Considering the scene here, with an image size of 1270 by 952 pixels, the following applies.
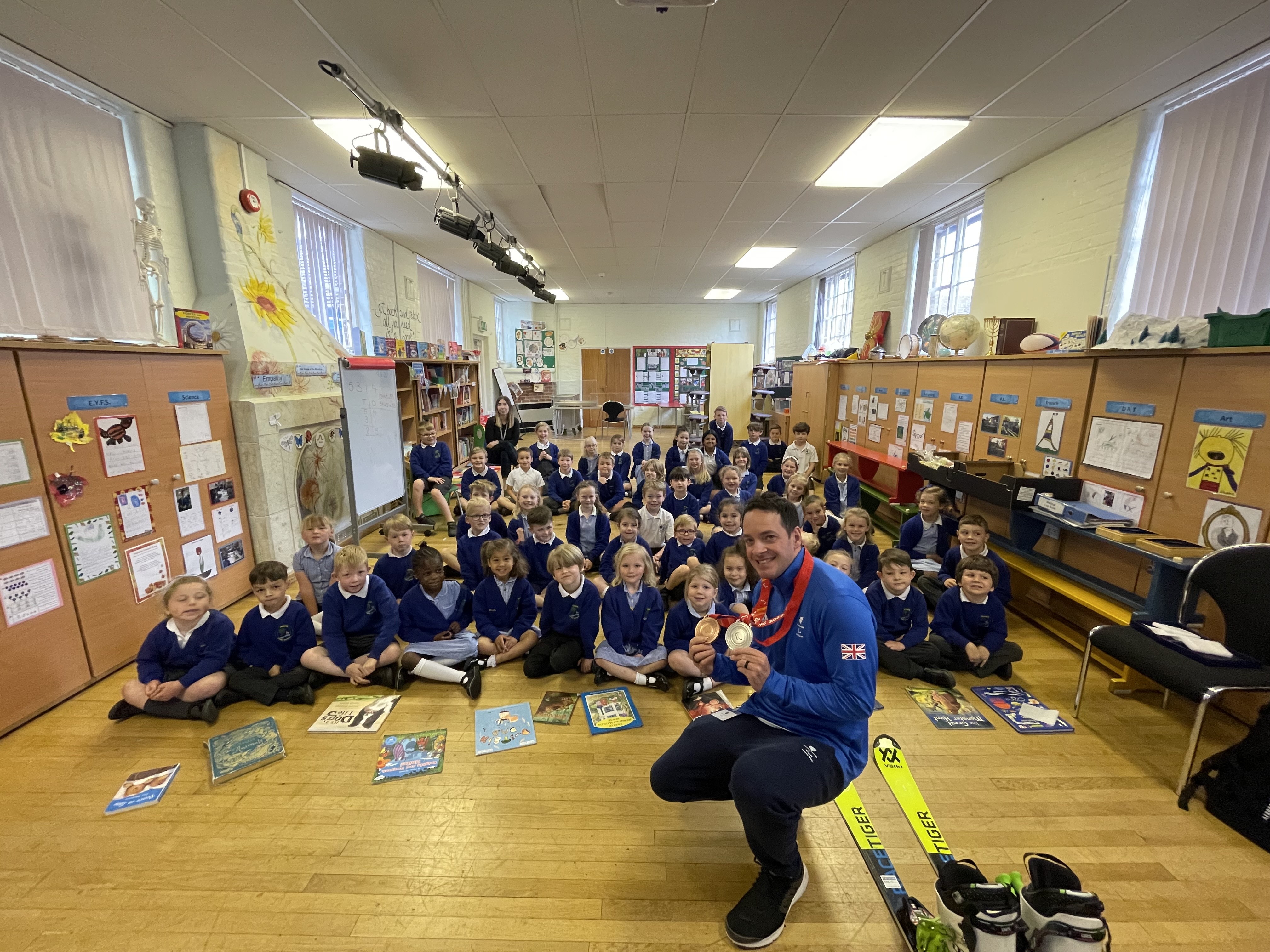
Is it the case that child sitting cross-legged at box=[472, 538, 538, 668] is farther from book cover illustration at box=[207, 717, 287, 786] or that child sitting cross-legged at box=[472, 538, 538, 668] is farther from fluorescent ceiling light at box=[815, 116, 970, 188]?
fluorescent ceiling light at box=[815, 116, 970, 188]

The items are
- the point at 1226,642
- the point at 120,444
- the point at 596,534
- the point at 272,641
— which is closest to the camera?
the point at 1226,642

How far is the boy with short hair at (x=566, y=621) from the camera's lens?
314cm

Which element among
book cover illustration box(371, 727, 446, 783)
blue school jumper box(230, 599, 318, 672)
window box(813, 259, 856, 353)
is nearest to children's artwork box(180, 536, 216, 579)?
blue school jumper box(230, 599, 318, 672)

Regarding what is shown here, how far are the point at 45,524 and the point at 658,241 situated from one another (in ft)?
22.5

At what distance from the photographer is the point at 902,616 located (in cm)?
328

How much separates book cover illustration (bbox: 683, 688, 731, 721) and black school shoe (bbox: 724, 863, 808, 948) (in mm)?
987

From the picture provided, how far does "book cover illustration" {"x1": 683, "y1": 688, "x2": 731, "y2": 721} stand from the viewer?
276 centimetres

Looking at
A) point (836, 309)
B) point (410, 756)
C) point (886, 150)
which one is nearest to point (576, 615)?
point (410, 756)

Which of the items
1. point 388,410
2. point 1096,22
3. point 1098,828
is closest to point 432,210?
point 388,410

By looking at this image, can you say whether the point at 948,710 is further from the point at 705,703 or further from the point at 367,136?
the point at 367,136

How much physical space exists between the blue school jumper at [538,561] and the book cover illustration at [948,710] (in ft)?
8.72

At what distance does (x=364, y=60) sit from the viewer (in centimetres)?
293

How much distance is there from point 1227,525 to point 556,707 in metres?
3.83

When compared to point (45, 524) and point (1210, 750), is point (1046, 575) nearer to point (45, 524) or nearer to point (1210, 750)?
point (1210, 750)
